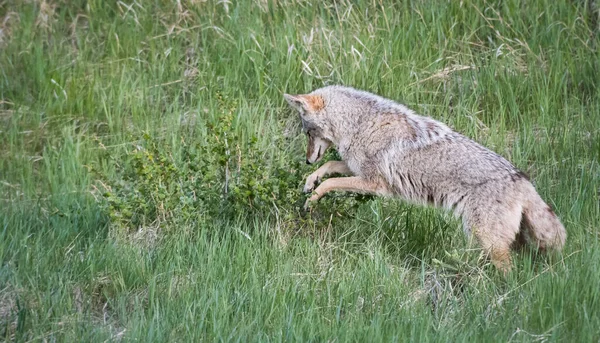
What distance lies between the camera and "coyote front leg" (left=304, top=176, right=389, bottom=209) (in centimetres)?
684

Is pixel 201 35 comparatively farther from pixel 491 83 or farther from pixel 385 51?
pixel 491 83

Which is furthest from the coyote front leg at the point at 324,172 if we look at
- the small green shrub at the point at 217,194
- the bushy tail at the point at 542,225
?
the bushy tail at the point at 542,225

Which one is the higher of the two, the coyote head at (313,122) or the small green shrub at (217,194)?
the coyote head at (313,122)

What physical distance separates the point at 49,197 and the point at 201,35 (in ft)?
9.11

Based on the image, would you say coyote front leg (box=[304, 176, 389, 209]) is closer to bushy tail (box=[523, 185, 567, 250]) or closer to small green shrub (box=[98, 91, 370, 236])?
small green shrub (box=[98, 91, 370, 236])

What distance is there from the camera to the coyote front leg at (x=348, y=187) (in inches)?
269

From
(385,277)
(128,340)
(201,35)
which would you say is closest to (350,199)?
(385,277)

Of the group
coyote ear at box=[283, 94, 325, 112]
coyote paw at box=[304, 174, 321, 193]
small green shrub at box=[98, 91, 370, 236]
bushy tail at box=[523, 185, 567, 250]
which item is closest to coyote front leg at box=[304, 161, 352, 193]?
coyote paw at box=[304, 174, 321, 193]

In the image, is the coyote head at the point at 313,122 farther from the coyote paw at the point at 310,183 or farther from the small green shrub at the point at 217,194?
the coyote paw at the point at 310,183

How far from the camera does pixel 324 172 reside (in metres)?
7.11

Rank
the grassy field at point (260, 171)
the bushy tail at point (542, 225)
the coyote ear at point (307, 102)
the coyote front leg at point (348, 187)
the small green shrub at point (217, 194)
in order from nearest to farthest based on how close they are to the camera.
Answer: the grassy field at point (260, 171)
the bushy tail at point (542, 225)
the coyote front leg at point (348, 187)
the small green shrub at point (217, 194)
the coyote ear at point (307, 102)

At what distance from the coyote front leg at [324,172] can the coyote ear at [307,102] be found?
46 centimetres

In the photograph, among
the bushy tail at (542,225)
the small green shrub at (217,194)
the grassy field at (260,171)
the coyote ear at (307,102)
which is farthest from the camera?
the coyote ear at (307,102)

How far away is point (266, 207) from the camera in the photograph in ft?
23.1
